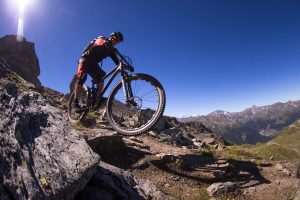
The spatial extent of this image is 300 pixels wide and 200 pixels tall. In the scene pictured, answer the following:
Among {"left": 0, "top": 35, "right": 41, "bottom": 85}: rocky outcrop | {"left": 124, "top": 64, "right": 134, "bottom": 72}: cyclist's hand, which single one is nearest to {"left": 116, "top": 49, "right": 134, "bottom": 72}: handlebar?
{"left": 124, "top": 64, "right": 134, "bottom": 72}: cyclist's hand

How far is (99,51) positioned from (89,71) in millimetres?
1117

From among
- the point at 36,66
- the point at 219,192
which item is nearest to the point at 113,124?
the point at 219,192

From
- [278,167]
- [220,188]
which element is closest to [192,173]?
[220,188]

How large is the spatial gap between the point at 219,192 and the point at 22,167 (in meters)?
10.1

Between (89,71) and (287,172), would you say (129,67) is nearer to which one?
(89,71)

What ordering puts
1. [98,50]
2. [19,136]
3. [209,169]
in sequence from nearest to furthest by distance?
[19,136] → [98,50] → [209,169]

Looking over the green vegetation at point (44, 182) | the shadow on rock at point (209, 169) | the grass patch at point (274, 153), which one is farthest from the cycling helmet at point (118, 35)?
the grass patch at point (274, 153)

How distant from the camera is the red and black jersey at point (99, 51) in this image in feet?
39.5

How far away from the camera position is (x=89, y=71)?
1309 cm

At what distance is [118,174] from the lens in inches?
418

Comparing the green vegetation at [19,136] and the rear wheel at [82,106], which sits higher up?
the rear wheel at [82,106]

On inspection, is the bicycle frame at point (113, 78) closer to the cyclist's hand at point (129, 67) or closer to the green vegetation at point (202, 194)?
the cyclist's hand at point (129, 67)

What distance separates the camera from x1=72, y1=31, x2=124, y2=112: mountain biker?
39.3ft

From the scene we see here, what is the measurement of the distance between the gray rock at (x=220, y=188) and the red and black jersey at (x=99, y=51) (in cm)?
757
